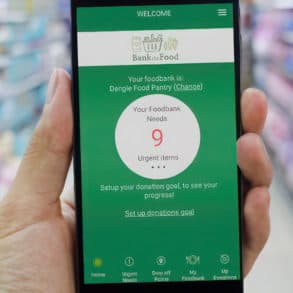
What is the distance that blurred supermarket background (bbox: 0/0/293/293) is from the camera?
3986 mm

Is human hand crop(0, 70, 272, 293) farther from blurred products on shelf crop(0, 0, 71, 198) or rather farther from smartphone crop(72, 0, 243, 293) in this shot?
blurred products on shelf crop(0, 0, 71, 198)

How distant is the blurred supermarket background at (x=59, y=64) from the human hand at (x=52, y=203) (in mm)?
2203

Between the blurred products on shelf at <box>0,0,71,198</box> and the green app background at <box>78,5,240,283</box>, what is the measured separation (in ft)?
9.67

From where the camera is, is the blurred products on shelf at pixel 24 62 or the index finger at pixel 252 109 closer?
the index finger at pixel 252 109

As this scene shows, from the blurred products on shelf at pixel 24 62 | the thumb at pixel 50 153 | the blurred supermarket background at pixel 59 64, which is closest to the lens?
the thumb at pixel 50 153

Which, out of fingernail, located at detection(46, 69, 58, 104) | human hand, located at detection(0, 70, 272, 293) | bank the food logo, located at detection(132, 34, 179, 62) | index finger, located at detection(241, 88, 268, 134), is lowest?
human hand, located at detection(0, 70, 272, 293)

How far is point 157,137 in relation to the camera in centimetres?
122

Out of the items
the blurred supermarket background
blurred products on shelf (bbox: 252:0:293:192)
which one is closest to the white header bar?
the blurred supermarket background

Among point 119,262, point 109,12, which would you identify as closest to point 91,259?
point 119,262

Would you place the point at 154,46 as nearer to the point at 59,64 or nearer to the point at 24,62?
the point at 24,62

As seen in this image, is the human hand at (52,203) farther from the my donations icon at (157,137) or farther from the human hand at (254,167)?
the my donations icon at (157,137)

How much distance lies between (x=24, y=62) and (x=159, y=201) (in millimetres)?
3569

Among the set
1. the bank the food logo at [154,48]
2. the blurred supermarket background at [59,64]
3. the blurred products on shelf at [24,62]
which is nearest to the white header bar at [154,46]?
the bank the food logo at [154,48]

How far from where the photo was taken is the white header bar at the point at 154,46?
1205mm
